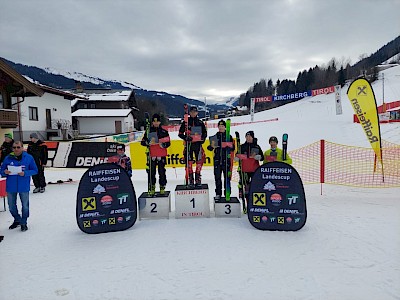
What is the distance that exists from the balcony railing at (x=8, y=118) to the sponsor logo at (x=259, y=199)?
1715 centimetres

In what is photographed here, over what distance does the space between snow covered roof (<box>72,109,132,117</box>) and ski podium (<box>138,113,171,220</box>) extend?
38125mm

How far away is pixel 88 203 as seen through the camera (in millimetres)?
5188

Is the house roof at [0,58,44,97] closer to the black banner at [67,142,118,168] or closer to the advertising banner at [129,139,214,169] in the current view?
the black banner at [67,142,118,168]

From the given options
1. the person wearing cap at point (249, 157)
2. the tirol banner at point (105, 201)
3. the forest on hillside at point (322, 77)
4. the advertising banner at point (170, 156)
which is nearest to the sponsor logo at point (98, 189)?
the tirol banner at point (105, 201)

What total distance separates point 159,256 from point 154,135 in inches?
105

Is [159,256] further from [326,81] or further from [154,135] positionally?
[326,81]

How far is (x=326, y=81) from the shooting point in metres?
78.8

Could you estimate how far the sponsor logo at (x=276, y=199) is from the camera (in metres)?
5.11

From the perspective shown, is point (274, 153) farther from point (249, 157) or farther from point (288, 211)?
point (288, 211)

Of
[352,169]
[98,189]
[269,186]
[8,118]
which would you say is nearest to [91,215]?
[98,189]

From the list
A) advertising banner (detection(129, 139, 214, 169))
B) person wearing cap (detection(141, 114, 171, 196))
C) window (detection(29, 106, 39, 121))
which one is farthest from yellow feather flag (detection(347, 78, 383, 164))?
window (detection(29, 106, 39, 121))

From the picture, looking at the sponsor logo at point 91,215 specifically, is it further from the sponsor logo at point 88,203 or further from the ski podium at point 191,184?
the ski podium at point 191,184

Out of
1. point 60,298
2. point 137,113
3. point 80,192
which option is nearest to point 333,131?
point 80,192

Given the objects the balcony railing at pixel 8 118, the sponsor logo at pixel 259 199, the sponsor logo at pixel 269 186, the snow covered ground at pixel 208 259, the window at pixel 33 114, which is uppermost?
the window at pixel 33 114
